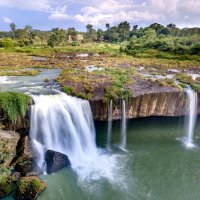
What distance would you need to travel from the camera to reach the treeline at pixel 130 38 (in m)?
67.2

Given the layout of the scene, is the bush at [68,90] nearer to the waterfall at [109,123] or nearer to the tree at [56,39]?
the waterfall at [109,123]

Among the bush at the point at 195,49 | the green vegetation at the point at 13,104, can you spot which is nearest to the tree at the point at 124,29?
the bush at the point at 195,49

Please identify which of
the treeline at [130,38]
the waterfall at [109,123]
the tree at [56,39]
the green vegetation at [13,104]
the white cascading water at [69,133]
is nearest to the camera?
the green vegetation at [13,104]

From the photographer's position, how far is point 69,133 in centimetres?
2216

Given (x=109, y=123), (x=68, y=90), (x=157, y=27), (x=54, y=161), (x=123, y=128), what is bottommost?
(x=54, y=161)

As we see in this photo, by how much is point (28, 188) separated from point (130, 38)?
344ft

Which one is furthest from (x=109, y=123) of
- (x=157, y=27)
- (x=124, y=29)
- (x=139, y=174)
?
(x=124, y=29)

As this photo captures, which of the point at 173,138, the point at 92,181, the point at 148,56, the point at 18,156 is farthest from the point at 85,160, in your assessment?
the point at 148,56

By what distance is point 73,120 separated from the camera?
73.5 ft

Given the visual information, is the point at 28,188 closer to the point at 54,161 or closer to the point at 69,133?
the point at 54,161

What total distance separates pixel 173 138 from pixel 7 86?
17.6m

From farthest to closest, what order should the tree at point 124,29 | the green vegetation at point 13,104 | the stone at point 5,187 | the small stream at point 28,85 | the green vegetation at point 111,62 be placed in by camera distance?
1. the tree at point 124,29
2. the green vegetation at point 111,62
3. the small stream at point 28,85
4. the green vegetation at point 13,104
5. the stone at point 5,187

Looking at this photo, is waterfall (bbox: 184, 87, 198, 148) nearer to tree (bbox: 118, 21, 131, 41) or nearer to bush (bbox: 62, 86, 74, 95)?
bush (bbox: 62, 86, 74, 95)

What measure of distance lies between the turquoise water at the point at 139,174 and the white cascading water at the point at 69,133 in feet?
2.03
